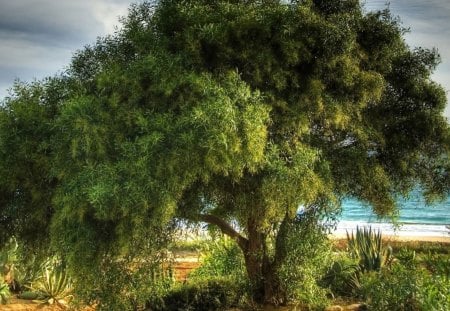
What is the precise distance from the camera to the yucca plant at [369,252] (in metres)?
14.9

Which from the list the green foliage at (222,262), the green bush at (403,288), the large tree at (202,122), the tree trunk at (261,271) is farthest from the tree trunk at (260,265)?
the green bush at (403,288)

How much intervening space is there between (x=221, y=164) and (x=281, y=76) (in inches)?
78.8

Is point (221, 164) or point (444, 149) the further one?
point (444, 149)

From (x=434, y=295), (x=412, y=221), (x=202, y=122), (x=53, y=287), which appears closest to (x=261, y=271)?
(x=434, y=295)

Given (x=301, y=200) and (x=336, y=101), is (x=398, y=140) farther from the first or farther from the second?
(x=301, y=200)

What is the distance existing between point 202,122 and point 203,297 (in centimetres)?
549

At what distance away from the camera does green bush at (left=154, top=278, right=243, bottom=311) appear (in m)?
12.3

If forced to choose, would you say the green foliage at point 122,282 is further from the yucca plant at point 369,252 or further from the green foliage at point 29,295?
the yucca plant at point 369,252

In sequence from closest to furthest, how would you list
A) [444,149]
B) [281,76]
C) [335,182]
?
[281,76] < [335,182] < [444,149]

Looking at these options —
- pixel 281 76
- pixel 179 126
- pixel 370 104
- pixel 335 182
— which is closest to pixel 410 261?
pixel 335 182

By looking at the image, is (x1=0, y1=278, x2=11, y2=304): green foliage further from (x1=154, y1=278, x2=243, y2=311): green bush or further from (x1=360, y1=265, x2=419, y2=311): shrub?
(x1=360, y1=265, x2=419, y2=311): shrub

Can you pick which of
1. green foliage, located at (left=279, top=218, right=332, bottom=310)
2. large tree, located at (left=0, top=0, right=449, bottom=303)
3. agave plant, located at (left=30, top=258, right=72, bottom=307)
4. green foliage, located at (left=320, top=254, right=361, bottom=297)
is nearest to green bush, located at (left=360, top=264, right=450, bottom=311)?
green foliage, located at (left=279, top=218, right=332, bottom=310)

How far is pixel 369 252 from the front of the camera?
15.1 meters

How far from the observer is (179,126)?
8.86 m
